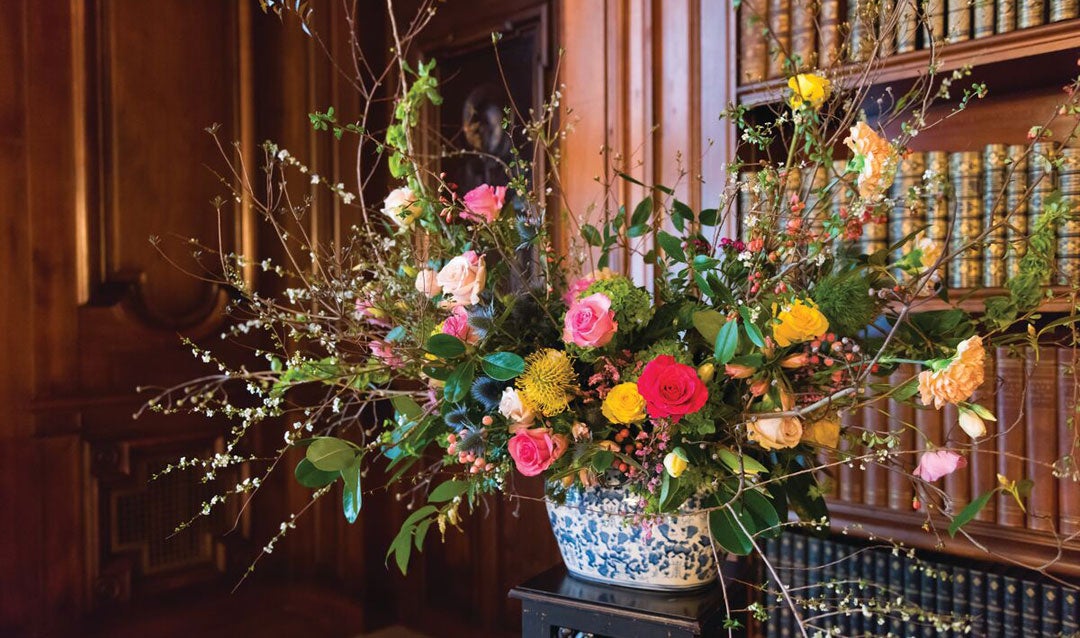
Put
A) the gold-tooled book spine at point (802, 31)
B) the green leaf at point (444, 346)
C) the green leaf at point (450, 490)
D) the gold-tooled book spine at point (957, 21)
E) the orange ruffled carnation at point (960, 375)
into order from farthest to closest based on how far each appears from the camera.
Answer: the gold-tooled book spine at point (802, 31), the gold-tooled book spine at point (957, 21), the green leaf at point (450, 490), the green leaf at point (444, 346), the orange ruffled carnation at point (960, 375)

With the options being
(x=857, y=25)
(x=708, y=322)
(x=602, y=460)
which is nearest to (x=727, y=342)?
(x=708, y=322)

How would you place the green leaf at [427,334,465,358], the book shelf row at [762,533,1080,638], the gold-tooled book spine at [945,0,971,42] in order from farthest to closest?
1. the gold-tooled book spine at [945,0,971,42]
2. the book shelf row at [762,533,1080,638]
3. the green leaf at [427,334,465,358]

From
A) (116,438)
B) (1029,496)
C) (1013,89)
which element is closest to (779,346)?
(1029,496)

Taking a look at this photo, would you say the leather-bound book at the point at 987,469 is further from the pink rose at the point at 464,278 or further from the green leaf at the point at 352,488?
the green leaf at the point at 352,488

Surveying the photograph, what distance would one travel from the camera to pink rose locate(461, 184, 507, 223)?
983mm

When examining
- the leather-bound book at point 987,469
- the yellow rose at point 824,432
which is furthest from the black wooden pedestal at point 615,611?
the leather-bound book at point 987,469

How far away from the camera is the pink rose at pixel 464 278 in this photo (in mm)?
906

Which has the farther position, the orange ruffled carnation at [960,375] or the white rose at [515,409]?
the white rose at [515,409]

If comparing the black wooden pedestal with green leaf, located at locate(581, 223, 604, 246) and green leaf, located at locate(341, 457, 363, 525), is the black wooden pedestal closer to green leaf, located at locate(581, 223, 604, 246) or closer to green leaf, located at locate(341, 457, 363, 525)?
green leaf, located at locate(341, 457, 363, 525)

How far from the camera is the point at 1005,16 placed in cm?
134

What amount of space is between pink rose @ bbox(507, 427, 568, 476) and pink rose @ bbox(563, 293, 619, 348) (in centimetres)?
11

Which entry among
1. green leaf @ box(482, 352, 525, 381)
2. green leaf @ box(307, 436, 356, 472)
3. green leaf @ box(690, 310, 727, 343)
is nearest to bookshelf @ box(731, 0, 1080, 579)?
green leaf @ box(690, 310, 727, 343)

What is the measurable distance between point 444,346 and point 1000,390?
0.95 meters

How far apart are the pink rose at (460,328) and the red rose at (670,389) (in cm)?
21
